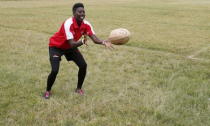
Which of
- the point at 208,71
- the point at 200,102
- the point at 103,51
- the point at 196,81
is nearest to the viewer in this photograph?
the point at 200,102

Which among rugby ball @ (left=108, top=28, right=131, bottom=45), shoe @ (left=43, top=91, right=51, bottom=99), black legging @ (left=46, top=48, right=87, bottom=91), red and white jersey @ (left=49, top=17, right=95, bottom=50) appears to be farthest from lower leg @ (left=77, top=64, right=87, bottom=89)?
rugby ball @ (left=108, top=28, right=131, bottom=45)

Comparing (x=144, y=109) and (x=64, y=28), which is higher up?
(x=64, y=28)

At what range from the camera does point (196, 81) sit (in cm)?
659

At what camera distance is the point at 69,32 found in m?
4.99

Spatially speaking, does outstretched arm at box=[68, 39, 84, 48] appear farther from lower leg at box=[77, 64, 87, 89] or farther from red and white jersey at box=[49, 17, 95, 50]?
lower leg at box=[77, 64, 87, 89]

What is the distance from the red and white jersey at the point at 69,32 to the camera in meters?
5.00

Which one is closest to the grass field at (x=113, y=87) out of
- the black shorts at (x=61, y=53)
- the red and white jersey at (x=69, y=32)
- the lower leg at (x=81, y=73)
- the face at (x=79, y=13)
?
the lower leg at (x=81, y=73)

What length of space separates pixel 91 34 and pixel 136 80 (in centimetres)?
183

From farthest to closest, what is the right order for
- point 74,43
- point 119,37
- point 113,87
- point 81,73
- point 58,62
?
point 113,87 → point 81,73 → point 119,37 → point 58,62 → point 74,43

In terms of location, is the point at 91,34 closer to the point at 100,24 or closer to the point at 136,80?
the point at 136,80

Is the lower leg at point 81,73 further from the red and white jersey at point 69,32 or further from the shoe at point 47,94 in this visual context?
the shoe at point 47,94

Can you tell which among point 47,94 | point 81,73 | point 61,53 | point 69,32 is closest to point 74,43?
point 69,32

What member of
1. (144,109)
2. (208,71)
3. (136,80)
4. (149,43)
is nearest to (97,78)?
(136,80)

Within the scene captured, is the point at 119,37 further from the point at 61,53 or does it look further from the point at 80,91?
the point at 80,91
